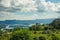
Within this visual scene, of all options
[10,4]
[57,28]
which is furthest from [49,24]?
[10,4]

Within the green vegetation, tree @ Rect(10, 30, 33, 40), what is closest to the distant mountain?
the green vegetation

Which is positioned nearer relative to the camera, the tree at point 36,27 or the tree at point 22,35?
the tree at point 22,35

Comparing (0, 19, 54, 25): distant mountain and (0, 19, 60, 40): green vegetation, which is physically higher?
(0, 19, 54, 25): distant mountain

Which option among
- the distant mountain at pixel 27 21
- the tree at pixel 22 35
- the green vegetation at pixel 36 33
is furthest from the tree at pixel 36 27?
the tree at pixel 22 35

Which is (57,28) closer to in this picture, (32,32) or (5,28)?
(32,32)

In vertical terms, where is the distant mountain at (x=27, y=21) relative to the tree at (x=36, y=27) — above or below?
above

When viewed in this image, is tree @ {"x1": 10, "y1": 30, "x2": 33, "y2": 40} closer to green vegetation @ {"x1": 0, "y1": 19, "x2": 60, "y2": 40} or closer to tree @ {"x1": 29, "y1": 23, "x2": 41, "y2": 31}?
A: green vegetation @ {"x1": 0, "y1": 19, "x2": 60, "y2": 40}

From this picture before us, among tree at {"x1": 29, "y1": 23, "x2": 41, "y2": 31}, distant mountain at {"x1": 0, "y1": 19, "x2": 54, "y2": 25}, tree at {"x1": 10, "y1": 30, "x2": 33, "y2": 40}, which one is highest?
distant mountain at {"x1": 0, "y1": 19, "x2": 54, "y2": 25}

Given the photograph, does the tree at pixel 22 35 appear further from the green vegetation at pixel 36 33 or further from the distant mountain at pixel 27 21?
the distant mountain at pixel 27 21
